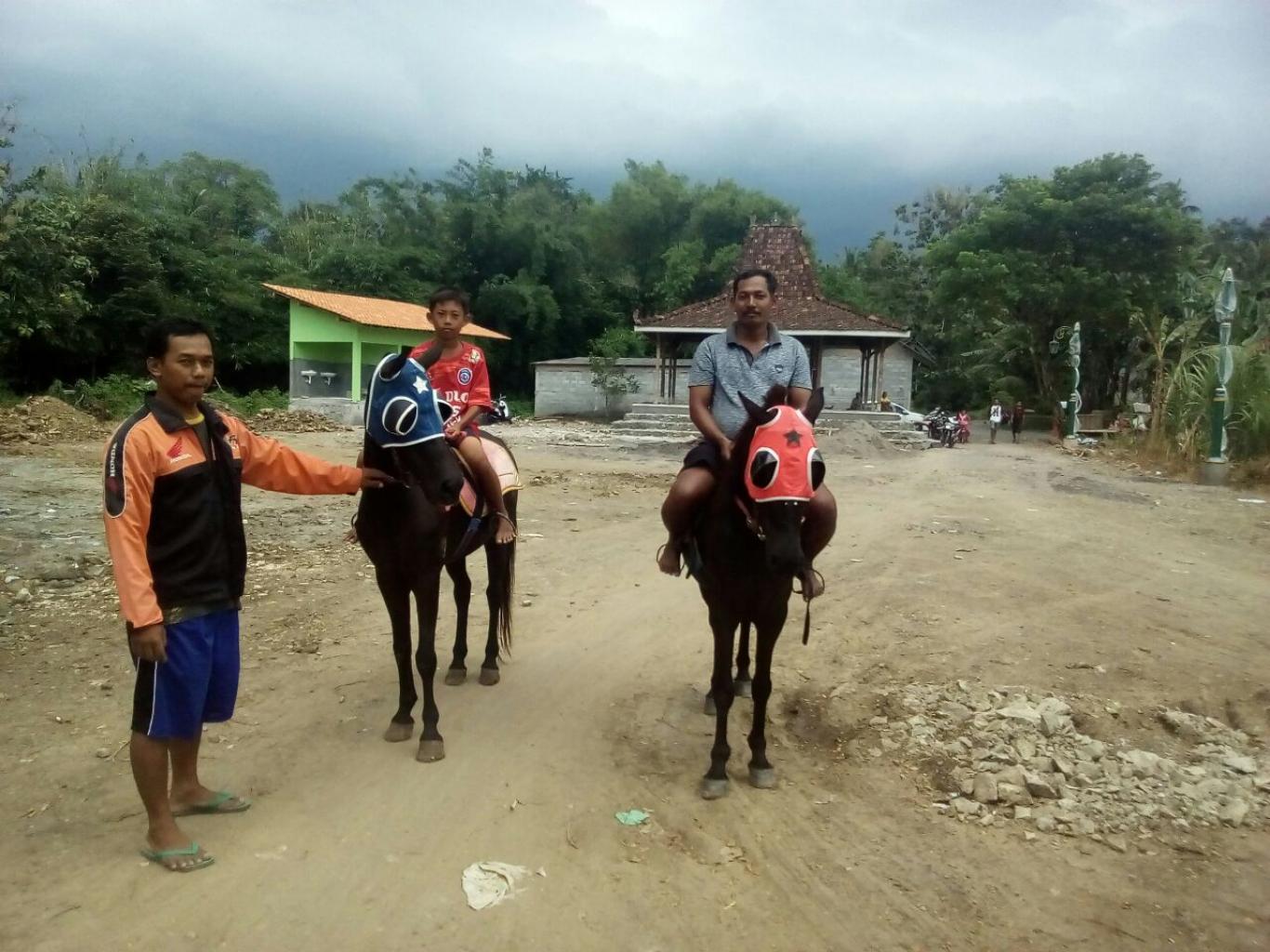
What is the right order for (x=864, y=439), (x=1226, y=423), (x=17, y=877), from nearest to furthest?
(x=17, y=877) → (x=1226, y=423) → (x=864, y=439)

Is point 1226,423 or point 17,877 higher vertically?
point 1226,423

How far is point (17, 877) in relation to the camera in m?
3.32

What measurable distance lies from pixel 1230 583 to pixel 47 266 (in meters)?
20.5

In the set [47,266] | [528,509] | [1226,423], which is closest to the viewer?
[528,509]

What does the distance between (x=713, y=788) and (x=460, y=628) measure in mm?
2159

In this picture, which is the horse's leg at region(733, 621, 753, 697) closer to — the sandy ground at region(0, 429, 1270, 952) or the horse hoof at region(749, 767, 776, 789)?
the sandy ground at region(0, 429, 1270, 952)

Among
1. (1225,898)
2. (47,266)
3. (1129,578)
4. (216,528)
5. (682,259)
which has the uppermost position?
(682,259)

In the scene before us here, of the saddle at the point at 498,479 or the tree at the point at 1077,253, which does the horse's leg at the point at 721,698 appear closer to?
the saddle at the point at 498,479

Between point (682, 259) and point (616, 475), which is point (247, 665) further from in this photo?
point (682, 259)

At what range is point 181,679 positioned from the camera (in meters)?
3.34

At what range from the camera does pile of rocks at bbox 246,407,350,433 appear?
24.5m

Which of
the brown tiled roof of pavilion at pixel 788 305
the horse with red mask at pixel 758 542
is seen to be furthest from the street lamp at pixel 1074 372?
the horse with red mask at pixel 758 542

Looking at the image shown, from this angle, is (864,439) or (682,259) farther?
(682,259)

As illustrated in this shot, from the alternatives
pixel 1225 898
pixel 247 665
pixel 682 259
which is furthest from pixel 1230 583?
pixel 682 259
